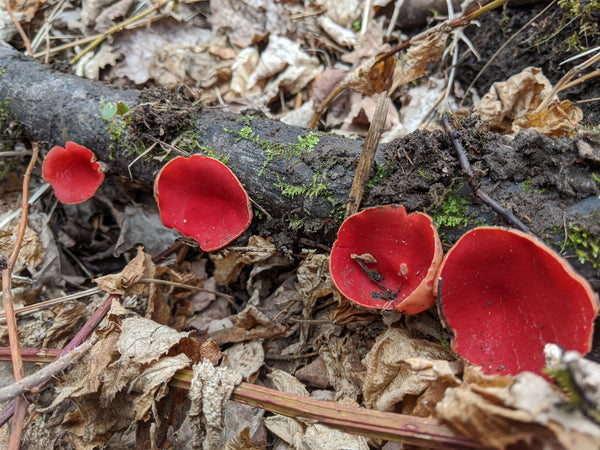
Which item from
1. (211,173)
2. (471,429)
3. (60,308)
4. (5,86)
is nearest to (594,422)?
(471,429)

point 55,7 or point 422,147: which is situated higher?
point 422,147

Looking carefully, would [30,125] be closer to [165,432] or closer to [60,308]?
[60,308]

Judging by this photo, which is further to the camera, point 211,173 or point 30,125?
point 30,125

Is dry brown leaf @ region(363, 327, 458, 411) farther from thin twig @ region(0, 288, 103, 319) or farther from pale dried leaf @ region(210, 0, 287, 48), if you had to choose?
pale dried leaf @ region(210, 0, 287, 48)

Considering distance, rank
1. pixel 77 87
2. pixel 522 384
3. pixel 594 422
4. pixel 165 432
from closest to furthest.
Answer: pixel 594 422, pixel 522 384, pixel 165 432, pixel 77 87

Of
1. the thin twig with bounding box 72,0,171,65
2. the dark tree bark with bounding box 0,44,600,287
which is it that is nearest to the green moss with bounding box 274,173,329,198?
the dark tree bark with bounding box 0,44,600,287

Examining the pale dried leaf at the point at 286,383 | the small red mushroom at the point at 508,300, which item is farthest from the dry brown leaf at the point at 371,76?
the pale dried leaf at the point at 286,383

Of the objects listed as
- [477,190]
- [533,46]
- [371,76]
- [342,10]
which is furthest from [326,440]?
[342,10]

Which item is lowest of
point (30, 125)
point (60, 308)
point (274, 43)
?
point (60, 308)
